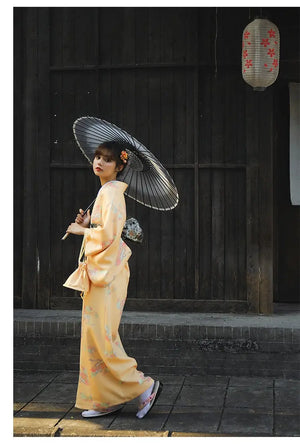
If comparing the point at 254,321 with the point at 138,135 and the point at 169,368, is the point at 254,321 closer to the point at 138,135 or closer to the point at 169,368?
the point at 169,368

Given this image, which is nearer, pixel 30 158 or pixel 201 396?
pixel 201 396

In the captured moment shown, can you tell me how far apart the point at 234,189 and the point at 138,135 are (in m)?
1.12

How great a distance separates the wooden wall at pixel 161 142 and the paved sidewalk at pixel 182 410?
3.47 feet

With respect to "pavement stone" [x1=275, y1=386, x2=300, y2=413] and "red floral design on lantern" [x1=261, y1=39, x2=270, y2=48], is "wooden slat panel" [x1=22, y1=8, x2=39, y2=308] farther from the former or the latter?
"pavement stone" [x1=275, y1=386, x2=300, y2=413]

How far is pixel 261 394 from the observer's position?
22.0 ft

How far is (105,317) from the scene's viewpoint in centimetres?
591

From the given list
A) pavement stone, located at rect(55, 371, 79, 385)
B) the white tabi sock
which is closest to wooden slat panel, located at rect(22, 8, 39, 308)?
pavement stone, located at rect(55, 371, 79, 385)

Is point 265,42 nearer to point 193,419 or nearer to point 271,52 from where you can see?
point 271,52

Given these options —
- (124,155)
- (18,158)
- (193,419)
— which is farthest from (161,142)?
(193,419)

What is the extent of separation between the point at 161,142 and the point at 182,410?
114 inches

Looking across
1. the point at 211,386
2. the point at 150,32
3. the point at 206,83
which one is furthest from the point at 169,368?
the point at 150,32

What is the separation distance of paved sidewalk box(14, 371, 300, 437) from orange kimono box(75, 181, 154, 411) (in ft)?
0.72

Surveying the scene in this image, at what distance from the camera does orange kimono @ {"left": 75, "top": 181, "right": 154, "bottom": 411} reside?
589 cm

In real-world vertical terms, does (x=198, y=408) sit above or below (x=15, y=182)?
below
